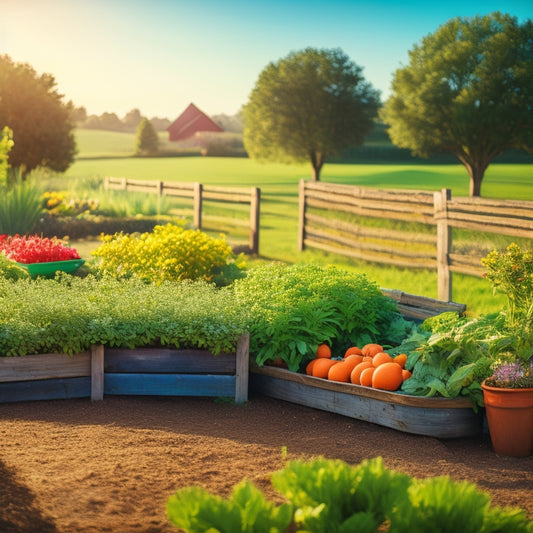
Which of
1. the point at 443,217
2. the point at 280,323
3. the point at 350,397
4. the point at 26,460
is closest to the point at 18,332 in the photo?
the point at 26,460

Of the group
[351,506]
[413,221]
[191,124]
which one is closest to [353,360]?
[351,506]

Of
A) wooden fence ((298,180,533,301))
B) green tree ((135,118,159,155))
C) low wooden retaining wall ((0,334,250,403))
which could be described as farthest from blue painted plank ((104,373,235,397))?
green tree ((135,118,159,155))

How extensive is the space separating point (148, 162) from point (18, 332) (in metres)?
45.9

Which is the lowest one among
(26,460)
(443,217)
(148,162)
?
(26,460)

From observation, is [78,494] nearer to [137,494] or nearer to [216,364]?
[137,494]

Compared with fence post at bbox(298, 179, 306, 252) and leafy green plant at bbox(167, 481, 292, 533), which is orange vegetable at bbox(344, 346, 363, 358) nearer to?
leafy green plant at bbox(167, 481, 292, 533)

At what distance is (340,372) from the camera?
5.41 meters

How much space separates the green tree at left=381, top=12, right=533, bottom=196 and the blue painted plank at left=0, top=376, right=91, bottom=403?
20.8 m

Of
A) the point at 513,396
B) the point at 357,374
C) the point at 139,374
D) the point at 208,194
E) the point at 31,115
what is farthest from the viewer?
the point at 31,115

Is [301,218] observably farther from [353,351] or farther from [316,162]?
[316,162]

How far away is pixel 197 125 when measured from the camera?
53.4 meters

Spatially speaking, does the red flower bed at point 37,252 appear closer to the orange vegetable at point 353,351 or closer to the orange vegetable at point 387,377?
the orange vegetable at point 353,351

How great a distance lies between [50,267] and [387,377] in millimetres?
4367

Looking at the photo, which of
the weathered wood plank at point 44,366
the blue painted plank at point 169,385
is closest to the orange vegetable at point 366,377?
Answer: the blue painted plank at point 169,385
